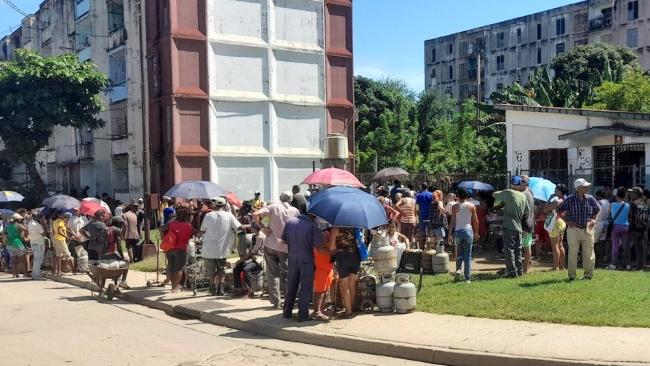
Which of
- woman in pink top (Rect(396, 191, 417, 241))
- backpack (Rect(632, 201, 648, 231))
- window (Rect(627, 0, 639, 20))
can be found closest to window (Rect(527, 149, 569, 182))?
woman in pink top (Rect(396, 191, 417, 241))

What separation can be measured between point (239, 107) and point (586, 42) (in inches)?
1841

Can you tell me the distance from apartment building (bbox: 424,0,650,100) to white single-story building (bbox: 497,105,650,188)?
3890 centimetres

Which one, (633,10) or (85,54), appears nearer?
(85,54)

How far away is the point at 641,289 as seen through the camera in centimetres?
1012

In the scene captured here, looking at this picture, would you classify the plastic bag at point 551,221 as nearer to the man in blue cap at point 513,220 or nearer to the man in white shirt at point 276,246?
the man in blue cap at point 513,220

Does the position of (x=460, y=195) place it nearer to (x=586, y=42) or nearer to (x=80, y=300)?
(x=80, y=300)

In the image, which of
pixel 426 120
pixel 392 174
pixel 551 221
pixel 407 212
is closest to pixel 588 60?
pixel 426 120

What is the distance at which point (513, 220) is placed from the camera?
11.3 metres

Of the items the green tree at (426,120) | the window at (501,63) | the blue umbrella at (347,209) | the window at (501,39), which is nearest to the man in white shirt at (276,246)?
the blue umbrella at (347,209)

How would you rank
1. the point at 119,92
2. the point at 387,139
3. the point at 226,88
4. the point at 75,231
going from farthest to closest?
the point at 387,139 → the point at 119,92 → the point at 226,88 → the point at 75,231

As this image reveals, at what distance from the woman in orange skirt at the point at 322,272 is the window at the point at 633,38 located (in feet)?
Result: 194

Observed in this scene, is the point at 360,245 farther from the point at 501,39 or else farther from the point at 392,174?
the point at 501,39

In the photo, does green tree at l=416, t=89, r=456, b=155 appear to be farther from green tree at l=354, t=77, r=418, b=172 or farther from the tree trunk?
the tree trunk

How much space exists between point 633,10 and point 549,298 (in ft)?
190
